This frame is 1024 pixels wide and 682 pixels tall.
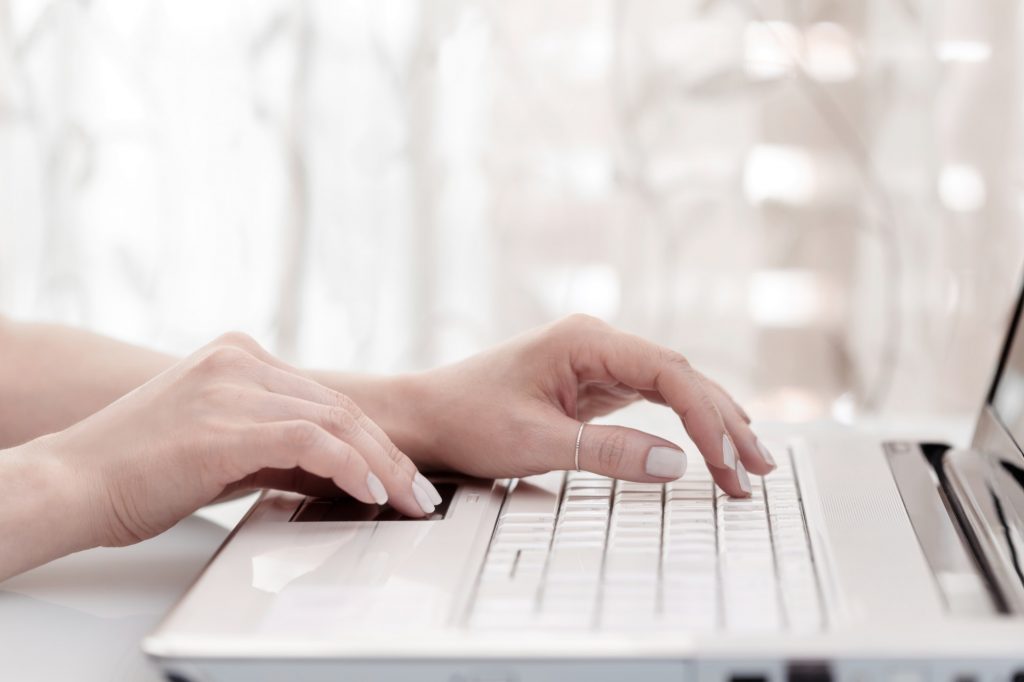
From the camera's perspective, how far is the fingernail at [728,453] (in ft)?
1.99

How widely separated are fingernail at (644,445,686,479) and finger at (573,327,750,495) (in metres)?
0.01

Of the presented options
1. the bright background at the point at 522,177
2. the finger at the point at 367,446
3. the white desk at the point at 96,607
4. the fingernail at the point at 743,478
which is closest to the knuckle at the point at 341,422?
the finger at the point at 367,446

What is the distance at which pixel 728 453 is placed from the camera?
0.61 meters

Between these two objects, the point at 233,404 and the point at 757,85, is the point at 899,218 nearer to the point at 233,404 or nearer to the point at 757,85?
the point at 757,85

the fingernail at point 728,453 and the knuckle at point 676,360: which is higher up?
the knuckle at point 676,360

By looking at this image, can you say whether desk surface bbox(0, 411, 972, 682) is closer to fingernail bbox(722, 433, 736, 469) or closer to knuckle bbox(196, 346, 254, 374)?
knuckle bbox(196, 346, 254, 374)

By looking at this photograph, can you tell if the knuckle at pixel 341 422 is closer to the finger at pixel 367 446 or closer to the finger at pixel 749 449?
the finger at pixel 367 446

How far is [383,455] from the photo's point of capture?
56 centimetres

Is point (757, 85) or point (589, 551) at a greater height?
point (757, 85)

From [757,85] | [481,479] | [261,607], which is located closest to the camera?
[261,607]

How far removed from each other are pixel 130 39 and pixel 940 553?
1.44 m

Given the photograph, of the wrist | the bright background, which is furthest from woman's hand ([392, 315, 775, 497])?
the bright background

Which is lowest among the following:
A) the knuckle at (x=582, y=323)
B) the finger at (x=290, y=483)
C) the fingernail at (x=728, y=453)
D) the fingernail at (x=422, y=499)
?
the finger at (x=290, y=483)

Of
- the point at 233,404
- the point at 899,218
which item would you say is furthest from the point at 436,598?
the point at 899,218
